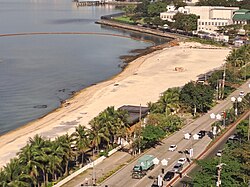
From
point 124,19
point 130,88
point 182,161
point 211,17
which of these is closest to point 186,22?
point 211,17

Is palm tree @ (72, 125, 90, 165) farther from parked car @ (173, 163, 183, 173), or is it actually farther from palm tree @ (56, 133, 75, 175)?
parked car @ (173, 163, 183, 173)

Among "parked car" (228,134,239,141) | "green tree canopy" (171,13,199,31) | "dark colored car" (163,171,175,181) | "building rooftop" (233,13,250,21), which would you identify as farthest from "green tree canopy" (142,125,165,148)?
"building rooftop" (233,13,250,21)

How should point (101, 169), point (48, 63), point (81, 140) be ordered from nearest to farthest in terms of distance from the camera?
point (101, 169), point (81, 140), point (48, 63)

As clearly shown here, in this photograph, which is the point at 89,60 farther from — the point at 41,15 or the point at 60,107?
the point at 41,15

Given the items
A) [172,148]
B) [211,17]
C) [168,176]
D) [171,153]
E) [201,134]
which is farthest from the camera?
[211,17]

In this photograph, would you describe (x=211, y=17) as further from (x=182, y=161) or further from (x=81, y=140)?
(x=81, y=140)

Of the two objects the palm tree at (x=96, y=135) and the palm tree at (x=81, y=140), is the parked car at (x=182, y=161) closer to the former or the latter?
the palm tree at (x=96, y=135)

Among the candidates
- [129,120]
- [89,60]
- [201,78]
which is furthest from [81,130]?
[89,60]
